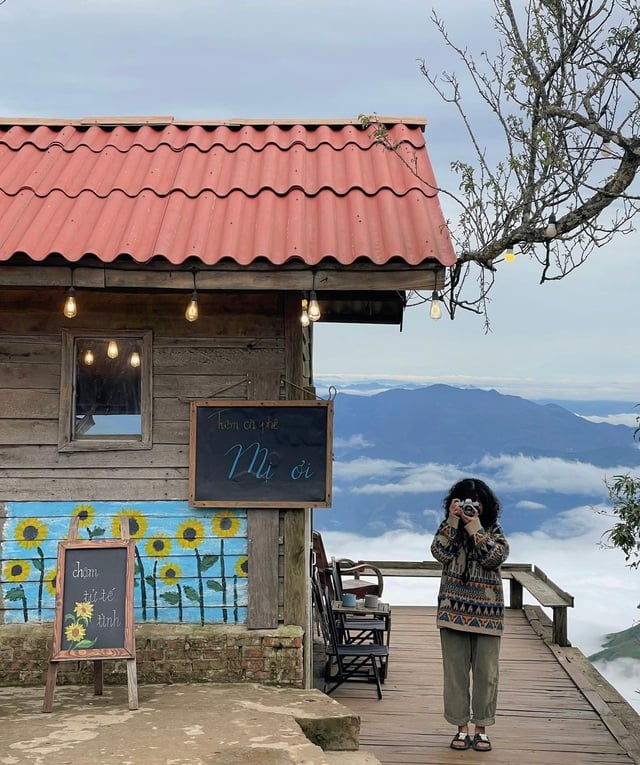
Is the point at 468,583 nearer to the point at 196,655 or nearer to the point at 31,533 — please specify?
the point at 196,655

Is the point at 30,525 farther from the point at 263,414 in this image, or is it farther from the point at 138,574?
the point at 263,414

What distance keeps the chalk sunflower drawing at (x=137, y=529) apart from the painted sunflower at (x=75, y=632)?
702 mm

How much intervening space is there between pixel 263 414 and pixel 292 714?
2.08 meters

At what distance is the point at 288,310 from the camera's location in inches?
259

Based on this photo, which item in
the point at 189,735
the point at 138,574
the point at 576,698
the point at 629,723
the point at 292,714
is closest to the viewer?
the point at 189,735

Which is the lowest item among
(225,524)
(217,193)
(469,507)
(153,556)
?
(153,556)

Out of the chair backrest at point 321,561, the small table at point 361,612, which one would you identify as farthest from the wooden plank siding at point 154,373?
the chair backrest at point 321,561

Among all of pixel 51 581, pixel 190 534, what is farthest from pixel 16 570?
pixel 190 534

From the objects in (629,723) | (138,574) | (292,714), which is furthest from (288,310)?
(629,723)

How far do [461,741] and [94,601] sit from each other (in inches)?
112

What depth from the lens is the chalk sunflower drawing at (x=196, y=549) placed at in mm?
6539

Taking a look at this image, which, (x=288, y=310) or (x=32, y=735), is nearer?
(x=32, y=735)

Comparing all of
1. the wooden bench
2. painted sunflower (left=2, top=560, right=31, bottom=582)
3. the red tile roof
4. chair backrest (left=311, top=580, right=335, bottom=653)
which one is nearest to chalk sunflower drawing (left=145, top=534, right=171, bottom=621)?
painted sunflower (left=2, top=560, right=31, bottom=582)

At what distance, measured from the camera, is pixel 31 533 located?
6605 mm
